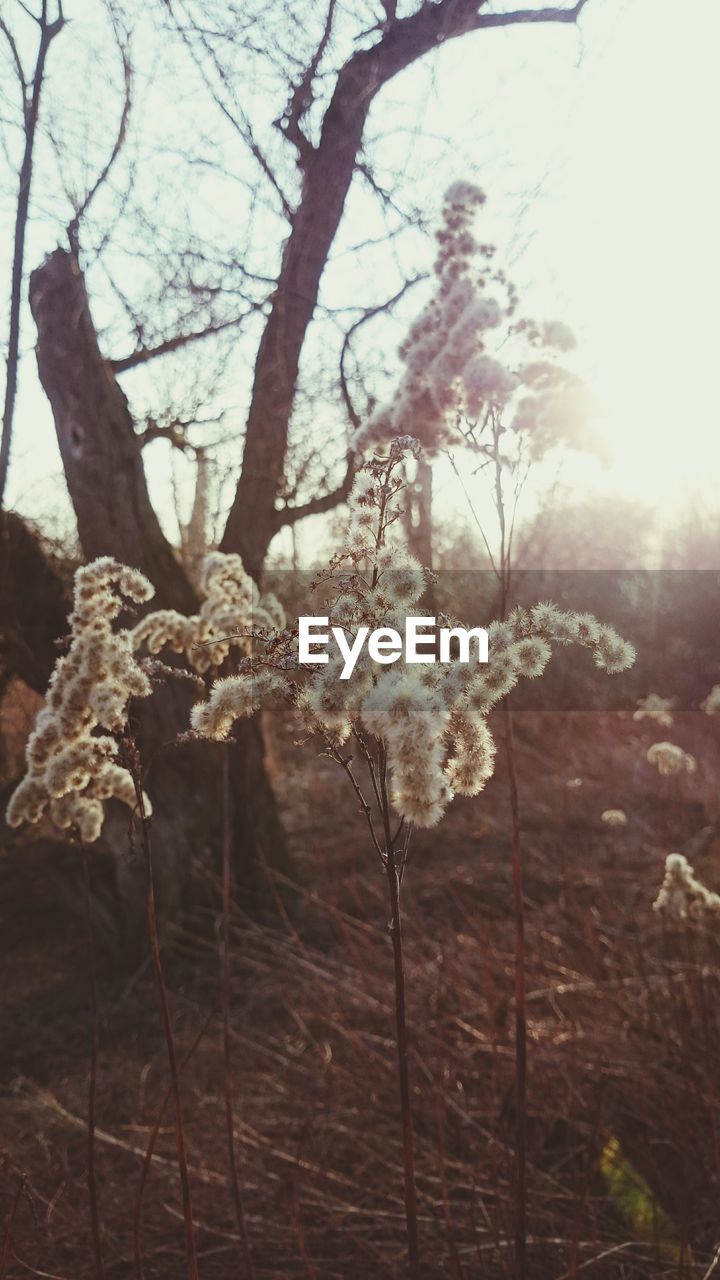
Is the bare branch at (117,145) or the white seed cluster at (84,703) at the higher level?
the bare branch at (117,145)

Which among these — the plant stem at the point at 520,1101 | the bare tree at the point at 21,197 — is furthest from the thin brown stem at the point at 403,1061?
the bare tree at the point at 21,197

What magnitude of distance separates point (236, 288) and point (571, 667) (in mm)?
7210

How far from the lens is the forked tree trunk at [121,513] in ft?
18.1

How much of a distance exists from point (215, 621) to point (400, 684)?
119 centimetres

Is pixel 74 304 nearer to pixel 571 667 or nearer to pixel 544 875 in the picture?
pixel 544 875

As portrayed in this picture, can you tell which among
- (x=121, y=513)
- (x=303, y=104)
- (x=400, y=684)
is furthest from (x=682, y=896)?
(x=303, y=104)

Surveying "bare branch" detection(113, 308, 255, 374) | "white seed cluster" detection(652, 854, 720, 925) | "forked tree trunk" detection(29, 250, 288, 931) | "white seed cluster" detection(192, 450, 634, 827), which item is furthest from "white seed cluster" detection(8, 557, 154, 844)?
"bare branch" detection(113, 308, 255, 374)

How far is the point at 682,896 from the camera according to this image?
2.46 m

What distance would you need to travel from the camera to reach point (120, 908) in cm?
560

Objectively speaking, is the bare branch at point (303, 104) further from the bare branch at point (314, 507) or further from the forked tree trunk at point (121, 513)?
the bare branch at point (314, 507)

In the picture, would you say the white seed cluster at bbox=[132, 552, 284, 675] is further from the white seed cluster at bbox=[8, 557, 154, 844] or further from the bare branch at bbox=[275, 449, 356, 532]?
the bare branch at bbox=[275, 449, 356, 532]

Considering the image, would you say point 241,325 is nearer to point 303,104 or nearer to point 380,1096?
point 303,104

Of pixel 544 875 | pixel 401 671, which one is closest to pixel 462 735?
pixel 401 671

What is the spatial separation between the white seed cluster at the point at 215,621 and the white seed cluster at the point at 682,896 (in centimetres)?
120
